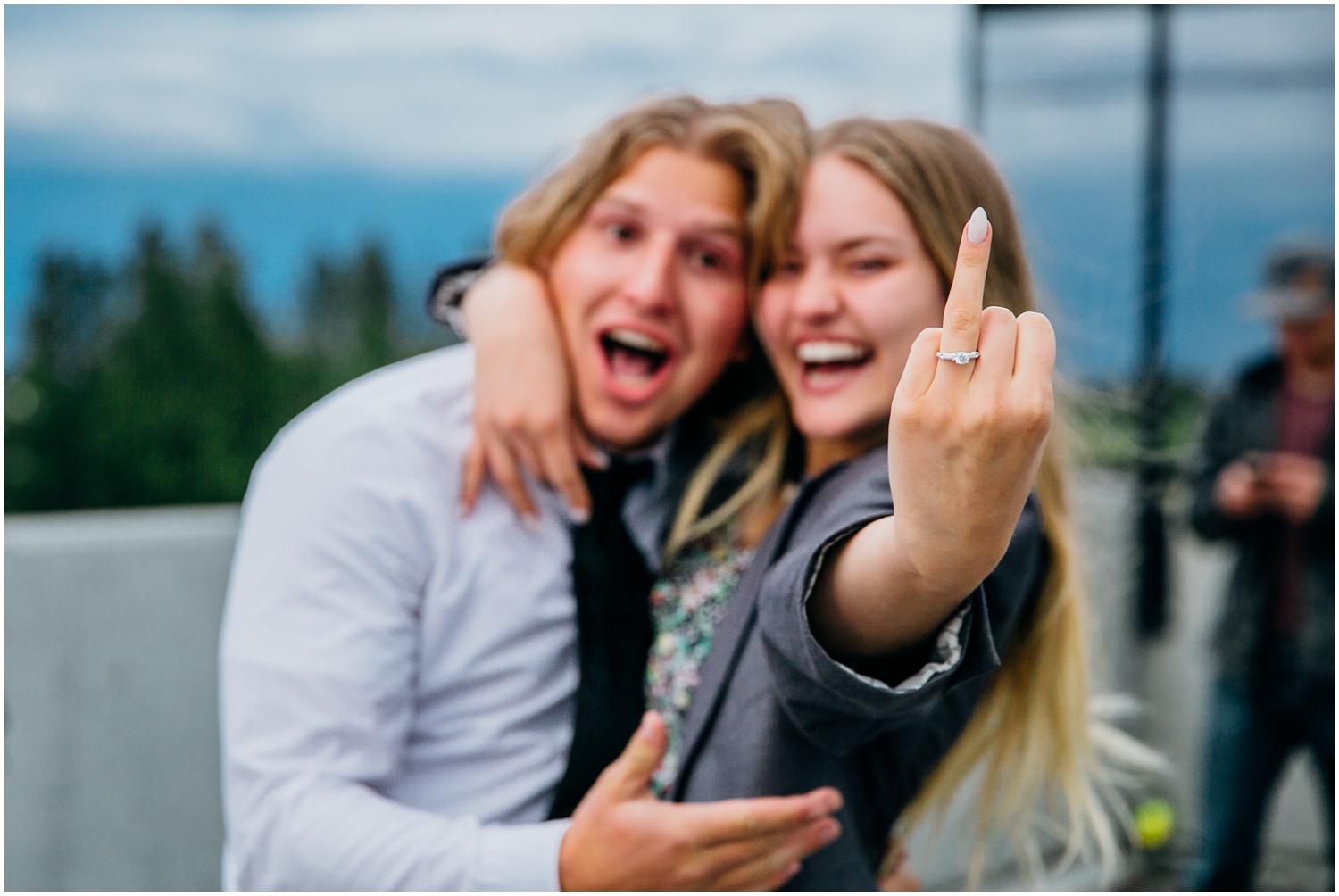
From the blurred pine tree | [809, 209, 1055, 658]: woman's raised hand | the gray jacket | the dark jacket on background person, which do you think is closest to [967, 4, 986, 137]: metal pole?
the dark jacket on background person

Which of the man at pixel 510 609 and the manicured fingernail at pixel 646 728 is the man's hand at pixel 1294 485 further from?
the manicured fingernail at pixel 646 728

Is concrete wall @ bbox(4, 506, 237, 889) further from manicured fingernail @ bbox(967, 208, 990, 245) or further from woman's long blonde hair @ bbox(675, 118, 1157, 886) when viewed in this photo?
manicured fingernail @ bbox(967, 208, 990, 245)

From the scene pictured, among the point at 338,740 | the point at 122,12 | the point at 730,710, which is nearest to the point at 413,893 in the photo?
the point at 338,740

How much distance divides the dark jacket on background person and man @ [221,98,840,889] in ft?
6.44

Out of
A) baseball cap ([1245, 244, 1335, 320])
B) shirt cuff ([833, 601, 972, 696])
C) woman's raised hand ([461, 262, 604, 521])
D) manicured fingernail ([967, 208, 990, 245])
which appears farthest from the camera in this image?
baseball cap ([1245, 244, 1335, 320])

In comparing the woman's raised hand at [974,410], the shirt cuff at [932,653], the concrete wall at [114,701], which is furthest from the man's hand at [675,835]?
the concrete wall at [114,701]

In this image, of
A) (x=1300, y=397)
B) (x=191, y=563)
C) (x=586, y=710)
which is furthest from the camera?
(x=1300, y=397)

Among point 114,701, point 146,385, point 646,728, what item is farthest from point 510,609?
point 146,385

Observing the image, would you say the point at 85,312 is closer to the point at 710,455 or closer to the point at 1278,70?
the point at 710,455

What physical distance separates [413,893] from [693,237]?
0.80 meters

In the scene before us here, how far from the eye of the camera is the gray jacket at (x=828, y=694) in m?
0.99

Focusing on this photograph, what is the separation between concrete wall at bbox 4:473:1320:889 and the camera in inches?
95.2

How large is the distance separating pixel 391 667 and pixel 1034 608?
75 centimetres

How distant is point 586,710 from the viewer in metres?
1.31
